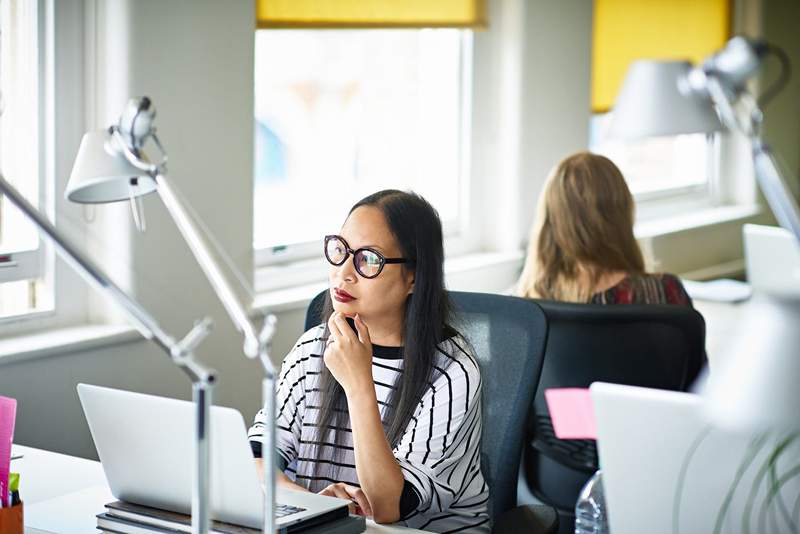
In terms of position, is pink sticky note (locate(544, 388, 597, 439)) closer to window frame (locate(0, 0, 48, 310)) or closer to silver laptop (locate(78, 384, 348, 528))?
silver laptop (locate(78, 384, 348, 528))

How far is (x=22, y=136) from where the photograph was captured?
245cm

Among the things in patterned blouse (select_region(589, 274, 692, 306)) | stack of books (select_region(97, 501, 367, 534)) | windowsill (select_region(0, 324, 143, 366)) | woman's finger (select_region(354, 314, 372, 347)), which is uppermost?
woman's finger (select_region(354, 314, 372, 347))

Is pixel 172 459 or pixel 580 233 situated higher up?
pixel 580 233

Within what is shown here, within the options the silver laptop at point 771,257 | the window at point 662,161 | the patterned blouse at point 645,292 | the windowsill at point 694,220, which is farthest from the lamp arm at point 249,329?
the windowsill at point 694,220

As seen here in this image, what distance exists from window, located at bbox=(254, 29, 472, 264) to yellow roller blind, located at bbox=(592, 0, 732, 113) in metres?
0.74

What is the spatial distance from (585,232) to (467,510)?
108cm

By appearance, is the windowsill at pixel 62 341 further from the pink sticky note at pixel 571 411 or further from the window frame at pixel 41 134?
the pink sticky note at pixel 571 411

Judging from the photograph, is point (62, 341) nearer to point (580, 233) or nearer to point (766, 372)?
point (580, 233)

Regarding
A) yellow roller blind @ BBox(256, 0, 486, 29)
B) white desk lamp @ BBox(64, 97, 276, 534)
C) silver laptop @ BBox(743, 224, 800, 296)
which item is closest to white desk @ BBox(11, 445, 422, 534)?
white desk lamp @ BBox(64, 97, 276, 534)

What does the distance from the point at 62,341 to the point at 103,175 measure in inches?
49.2

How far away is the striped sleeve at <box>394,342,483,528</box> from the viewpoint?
1781 millimetres

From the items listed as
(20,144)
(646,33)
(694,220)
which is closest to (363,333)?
(20,144)

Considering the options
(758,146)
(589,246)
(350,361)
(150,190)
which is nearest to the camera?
(758,146)

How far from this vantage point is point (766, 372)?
777mm
